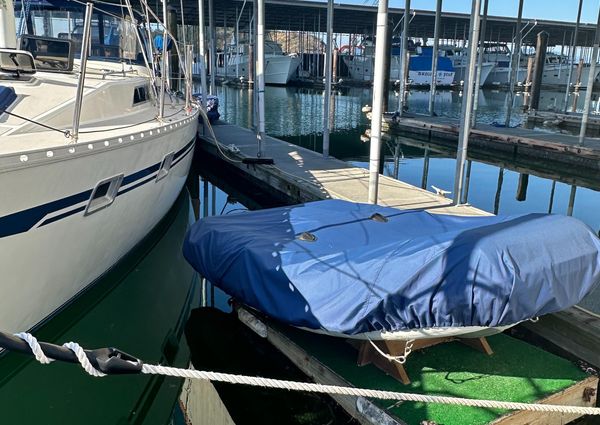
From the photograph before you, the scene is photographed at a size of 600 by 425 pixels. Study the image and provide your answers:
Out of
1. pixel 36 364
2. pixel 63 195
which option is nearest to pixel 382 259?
pixel 63 195

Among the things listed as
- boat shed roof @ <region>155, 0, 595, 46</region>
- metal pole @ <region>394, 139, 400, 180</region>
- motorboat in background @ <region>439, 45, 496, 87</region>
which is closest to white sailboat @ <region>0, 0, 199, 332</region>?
metal pole @ <region>394, 139, 400, 180</region>

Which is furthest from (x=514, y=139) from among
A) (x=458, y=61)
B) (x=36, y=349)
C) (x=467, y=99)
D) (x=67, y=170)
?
(x=458, y=61)

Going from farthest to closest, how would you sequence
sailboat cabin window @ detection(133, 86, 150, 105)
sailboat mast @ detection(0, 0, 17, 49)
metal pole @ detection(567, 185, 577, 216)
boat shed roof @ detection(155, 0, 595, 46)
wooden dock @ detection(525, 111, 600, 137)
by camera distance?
boat shed roof @ detection(155, 0, 595, 46) → wooden dock @ detection(525, 111, 600, 137) → metal pole @ detection(567, 185, 577, 216) → sailboat cabin window @ detection(133, 86, 150, 105) → sailboat mast @ detection(0, 0, 17, 49)

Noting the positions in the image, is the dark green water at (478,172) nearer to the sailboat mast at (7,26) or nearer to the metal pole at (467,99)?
the metal pole at (467,99)

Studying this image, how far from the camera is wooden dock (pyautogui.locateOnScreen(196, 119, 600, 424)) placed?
4.23 meters

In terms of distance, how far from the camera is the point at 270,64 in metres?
52.9

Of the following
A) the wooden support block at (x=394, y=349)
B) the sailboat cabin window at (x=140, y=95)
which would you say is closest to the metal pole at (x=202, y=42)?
the sailboat cabin window at (x=140, y=95)

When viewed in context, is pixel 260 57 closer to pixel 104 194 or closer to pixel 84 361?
pixel 104 194

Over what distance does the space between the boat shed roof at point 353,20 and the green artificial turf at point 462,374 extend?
130ft

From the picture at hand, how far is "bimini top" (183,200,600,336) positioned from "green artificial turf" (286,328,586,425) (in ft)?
1.87

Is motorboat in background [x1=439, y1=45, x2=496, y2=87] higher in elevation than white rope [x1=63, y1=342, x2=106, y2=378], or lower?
higher

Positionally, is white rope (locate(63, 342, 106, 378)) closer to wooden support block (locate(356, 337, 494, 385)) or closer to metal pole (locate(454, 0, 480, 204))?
wooden support block (locate(356, 337, 494, 385))

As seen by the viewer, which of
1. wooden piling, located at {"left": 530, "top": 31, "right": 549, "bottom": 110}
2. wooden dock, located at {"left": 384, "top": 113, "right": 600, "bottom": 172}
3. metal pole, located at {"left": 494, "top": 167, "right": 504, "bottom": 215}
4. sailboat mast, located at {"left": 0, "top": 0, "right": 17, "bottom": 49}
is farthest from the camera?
wooden piling, located at {"left": 530, "top": 31, "right": 549, "bottom": 110}

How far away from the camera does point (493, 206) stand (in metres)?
12.2
